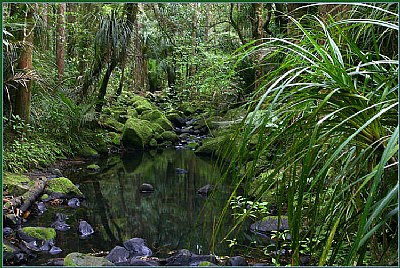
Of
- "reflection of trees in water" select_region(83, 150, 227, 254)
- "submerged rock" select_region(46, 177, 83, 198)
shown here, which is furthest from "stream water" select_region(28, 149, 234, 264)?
"submerged rock" select_region(46, 177, 83, 198)

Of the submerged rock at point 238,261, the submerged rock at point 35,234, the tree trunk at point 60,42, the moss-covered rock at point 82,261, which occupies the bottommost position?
the submerged rock at point 35,234

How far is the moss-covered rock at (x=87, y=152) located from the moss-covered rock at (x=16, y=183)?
2124mm

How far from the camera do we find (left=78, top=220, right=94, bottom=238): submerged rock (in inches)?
120

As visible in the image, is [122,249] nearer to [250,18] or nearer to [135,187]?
[135,187]

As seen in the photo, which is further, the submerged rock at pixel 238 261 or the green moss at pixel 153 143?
the green moss at pixel 153 143

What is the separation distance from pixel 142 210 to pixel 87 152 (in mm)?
2852

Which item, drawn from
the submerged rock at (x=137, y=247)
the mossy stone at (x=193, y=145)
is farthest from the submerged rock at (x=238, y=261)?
the mossy stone at (x=193, y=145)

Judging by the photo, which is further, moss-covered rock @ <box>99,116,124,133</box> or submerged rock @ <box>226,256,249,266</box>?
moss-covered rock @ <box>99,116,124,133</box>

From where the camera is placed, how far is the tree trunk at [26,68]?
395 cm

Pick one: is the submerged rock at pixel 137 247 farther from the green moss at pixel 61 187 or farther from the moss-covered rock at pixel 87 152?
the moss-covered rock at pixel 87 152

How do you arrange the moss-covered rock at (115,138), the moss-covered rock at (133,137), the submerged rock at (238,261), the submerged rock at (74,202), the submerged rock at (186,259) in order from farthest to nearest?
the moss-covered rock at (133,137) < the moss-covered rock at (115,138) < the submerged rock at (74,202) < the submerged rock at (186,259) < the submerged rock at (238,261)

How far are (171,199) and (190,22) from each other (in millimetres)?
5479

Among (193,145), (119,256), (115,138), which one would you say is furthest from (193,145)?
(119,256)

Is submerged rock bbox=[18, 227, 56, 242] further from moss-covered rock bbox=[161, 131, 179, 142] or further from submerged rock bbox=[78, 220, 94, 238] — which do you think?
moss-covered rock bbox=[161, 131, 179, 142]
